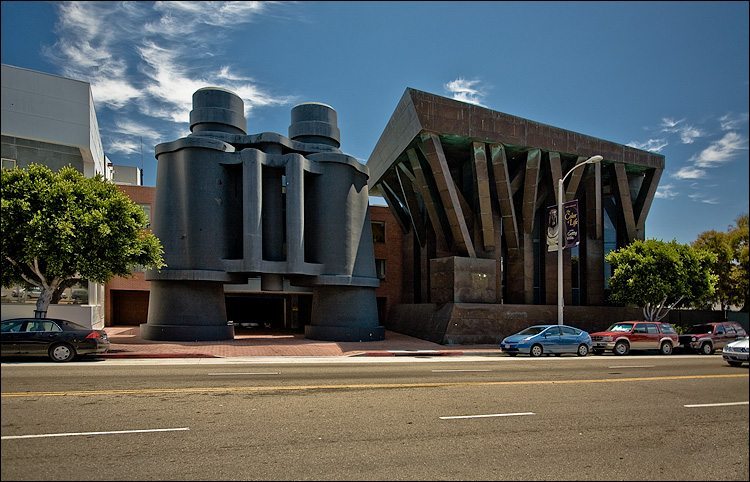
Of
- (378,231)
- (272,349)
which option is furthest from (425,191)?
(272,349)

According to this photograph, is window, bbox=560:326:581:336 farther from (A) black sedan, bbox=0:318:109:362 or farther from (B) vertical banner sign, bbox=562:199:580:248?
(A) black sedan, bbox=0:318:109:362

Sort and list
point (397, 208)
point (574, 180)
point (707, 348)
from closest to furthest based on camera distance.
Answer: point (707, 348)
point (574, 180)
point (397, 208)

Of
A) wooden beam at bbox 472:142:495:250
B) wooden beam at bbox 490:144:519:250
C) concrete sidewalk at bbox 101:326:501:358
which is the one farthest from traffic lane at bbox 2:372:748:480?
wooden beam at bbox 490:144:519:250

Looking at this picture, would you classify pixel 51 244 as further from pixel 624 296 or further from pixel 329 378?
pixel 624 296

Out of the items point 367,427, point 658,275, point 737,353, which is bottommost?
point 737,353

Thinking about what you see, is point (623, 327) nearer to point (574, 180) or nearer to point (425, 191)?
point (574, 180)

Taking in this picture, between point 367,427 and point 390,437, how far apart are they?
0.67 meters

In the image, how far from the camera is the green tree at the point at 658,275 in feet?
95.6

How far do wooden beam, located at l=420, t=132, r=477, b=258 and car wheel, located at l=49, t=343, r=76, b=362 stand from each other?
62.8 feet

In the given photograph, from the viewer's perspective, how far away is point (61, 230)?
701 inches

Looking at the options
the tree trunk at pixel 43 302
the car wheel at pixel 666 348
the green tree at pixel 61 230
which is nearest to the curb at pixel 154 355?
the tree trunk at pixel 43 302

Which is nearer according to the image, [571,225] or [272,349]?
[272,349]

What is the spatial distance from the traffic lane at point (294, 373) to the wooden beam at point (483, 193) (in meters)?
12.2

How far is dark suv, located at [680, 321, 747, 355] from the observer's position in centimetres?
2586
